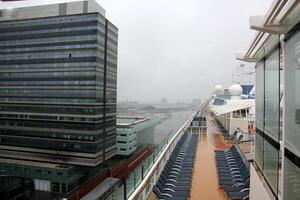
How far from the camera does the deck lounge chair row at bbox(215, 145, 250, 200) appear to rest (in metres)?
4.69

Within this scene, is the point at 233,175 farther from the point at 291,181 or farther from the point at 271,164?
the point at 291,181

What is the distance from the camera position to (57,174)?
63.7 ft

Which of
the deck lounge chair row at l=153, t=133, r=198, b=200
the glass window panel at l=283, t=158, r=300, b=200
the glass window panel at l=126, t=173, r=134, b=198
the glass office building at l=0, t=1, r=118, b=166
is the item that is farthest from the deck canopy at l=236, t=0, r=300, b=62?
the glass office building at l=0, t=1, r=118, b=166

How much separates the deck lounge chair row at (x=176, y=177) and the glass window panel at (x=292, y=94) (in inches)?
125

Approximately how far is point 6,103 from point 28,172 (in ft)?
18.7

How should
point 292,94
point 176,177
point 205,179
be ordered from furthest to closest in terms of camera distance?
point 205,179 < point 176,177 < point 292,94

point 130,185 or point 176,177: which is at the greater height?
point 130,185

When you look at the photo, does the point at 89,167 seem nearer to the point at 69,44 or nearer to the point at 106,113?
the point at 106,113

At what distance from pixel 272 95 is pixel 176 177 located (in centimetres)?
373

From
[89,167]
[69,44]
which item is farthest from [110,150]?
[69,44]

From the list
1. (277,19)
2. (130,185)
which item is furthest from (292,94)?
(130,185)

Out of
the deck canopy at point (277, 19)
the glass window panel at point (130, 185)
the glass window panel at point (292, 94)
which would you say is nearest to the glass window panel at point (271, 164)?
the glass window panel at point (292, 94)

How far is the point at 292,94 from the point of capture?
1495 millimetres

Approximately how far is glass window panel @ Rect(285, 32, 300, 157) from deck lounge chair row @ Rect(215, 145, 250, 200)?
324cm
